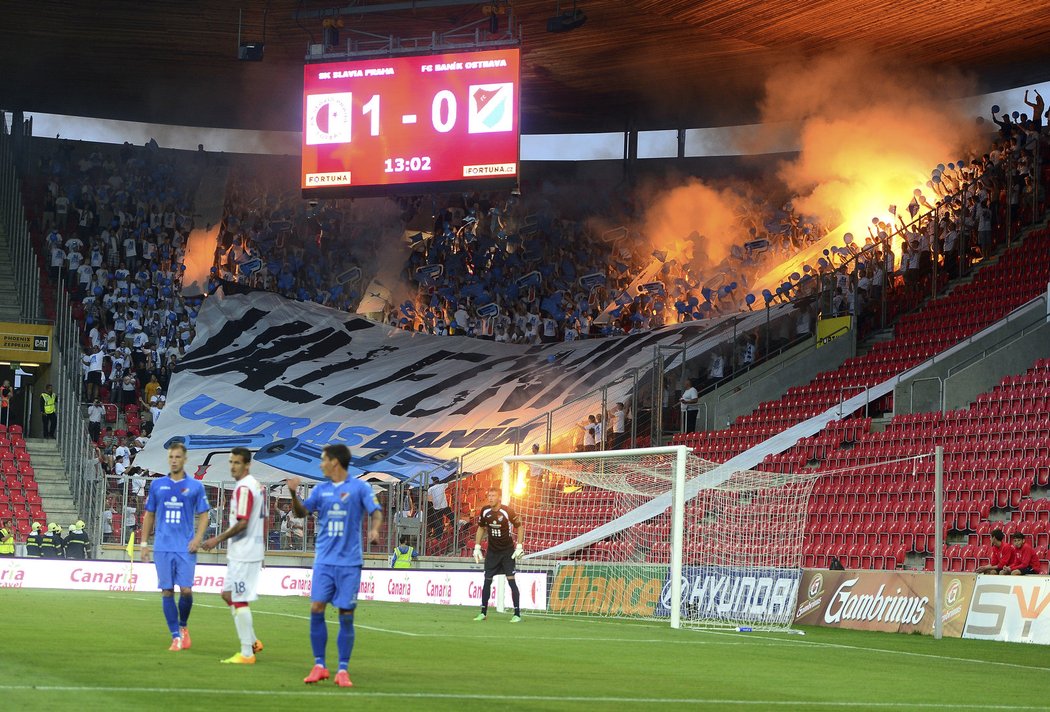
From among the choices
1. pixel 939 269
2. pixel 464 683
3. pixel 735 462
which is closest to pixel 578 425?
pixel 735 462

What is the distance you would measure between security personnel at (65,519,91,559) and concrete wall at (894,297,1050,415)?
16.5m

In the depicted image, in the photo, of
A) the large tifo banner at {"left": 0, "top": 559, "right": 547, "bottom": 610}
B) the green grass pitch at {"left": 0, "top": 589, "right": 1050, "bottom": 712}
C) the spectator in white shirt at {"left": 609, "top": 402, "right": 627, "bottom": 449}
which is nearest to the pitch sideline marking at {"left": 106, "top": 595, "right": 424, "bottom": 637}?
the green grass pitch at {"left": 0, "top": 589, "right": 1050, "bottom": 712}

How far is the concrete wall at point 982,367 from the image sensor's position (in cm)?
2722

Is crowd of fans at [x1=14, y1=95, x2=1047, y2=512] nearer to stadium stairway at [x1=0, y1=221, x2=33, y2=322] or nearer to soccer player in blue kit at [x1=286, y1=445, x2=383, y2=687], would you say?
stadium stairway at [x1=0, y1=221, x2=33, y2=322]

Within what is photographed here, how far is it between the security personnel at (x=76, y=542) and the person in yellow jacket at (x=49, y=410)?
693cm

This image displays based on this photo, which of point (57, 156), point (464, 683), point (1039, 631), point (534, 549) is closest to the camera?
point (464, 683)

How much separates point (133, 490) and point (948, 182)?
21717 millimetres

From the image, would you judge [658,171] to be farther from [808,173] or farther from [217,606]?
[217,606]

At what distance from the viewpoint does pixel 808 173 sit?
42.7m

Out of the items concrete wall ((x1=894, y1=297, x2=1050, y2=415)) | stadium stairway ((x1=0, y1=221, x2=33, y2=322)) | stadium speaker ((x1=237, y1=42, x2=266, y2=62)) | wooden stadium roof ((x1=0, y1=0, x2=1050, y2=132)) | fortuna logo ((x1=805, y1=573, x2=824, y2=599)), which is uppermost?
wooden stadium roof ((x1=0, y1=0, x2=1050, y2=132))

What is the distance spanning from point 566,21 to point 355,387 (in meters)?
11.2

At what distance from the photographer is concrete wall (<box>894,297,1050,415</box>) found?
89.3 feet

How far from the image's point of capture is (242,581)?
464 inches

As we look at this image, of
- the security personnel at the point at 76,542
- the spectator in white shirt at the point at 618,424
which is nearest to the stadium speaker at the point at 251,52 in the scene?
the security personnel at the point at 76,542
